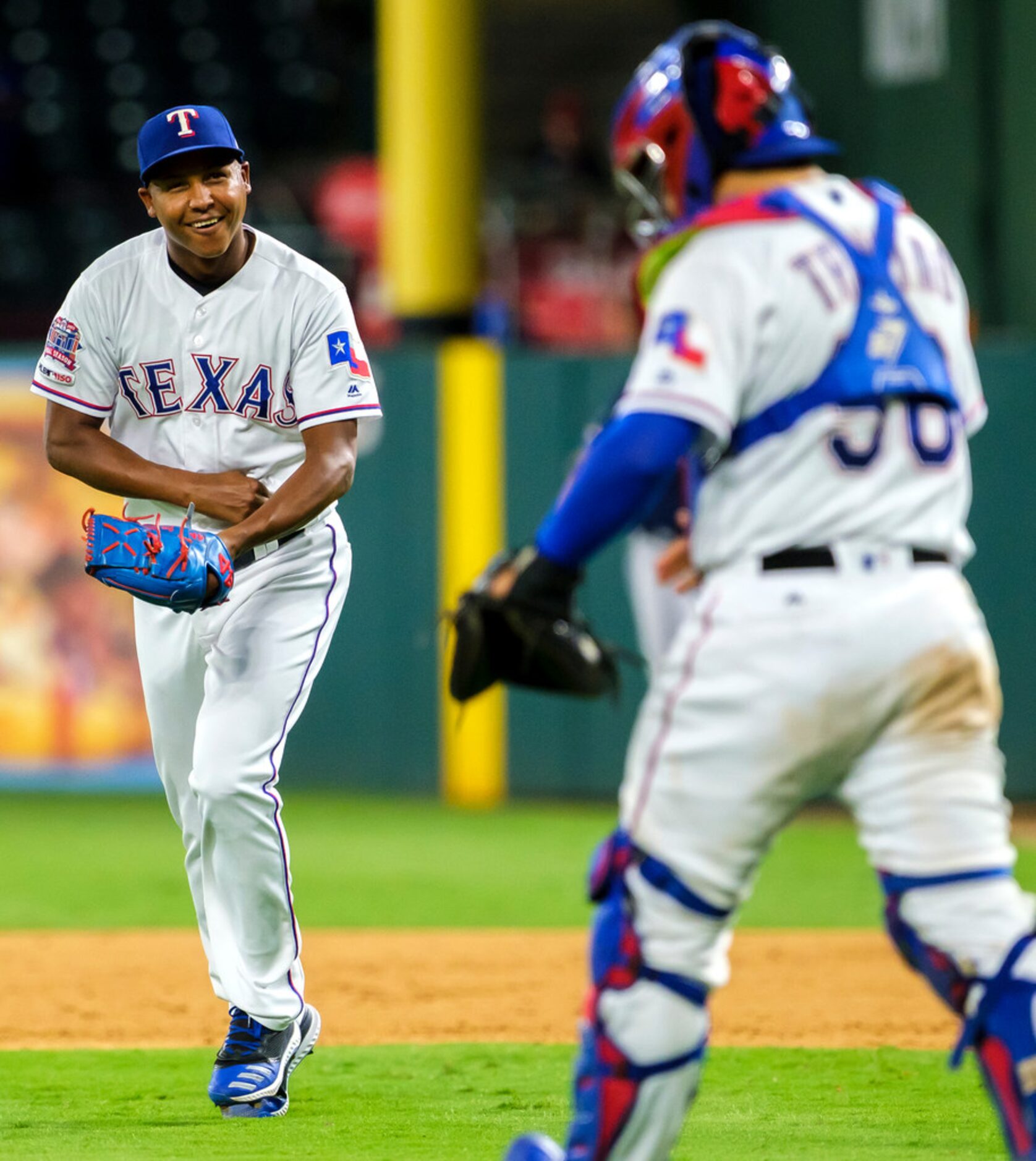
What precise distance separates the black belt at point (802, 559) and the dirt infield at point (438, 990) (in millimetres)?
2384

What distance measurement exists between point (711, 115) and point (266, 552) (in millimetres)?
1651

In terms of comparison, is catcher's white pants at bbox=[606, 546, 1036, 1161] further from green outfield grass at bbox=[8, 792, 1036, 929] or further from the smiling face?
green outfield grass at bbox=[8, 792, 1036, 929]

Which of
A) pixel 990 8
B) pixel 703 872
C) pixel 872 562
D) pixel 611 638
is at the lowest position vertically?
pixel 611 638

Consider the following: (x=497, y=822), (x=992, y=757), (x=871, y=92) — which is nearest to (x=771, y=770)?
(x=992, y=757)

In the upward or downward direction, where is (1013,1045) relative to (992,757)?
downward

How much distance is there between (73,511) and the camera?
400 inches

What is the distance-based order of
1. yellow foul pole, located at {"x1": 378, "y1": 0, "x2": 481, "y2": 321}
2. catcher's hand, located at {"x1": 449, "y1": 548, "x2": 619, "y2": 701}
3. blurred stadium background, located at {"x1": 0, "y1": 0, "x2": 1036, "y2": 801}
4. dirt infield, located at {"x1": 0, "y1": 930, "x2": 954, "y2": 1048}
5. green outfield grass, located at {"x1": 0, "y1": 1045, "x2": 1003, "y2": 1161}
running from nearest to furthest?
catcher's hand, located at {"x1": 449, "y1": 548, "x2": 619, "y2": 701}, green outfield grass, located at {"x1": 0, "y1": 1045, "x2": 1003, "y2": 1161}, dirt infield, located at {"x1": 0, "y1": 930, "x2": 954, "y2": 1048}, blurred stadium background, located at {"x1": 0, "y1": 0, "x2": 1036, "y2": 801}, yellow foul pole, located at {"x1": 378, "y1": 0, "x2": 481, "y2": 321}

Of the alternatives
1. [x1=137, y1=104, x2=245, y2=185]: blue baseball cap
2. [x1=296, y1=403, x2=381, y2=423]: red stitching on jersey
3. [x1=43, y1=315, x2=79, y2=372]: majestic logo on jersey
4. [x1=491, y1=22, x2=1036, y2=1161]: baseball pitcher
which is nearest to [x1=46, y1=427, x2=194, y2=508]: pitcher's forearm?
[x1=43, y1=315, x2=79, y2=372]: majestic logo on jersey

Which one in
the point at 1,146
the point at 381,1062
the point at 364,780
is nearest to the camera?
the point at 381,1062

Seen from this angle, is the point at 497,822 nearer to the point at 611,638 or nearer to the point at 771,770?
the point at 611,638

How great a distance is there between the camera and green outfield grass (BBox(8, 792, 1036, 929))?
6992 millimetres

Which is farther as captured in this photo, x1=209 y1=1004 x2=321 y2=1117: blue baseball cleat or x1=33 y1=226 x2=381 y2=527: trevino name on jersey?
x1=33 y1=226 x2=381 y2=527: trevino name on jersey

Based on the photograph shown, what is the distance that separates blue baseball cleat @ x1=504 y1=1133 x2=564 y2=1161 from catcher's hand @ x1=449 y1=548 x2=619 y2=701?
2.29 feet

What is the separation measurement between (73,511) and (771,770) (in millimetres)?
8010
